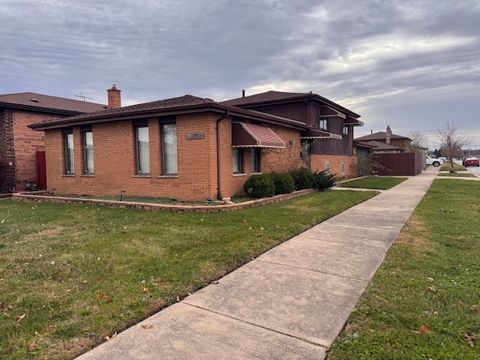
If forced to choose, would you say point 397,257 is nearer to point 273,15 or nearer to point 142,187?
point 142,187

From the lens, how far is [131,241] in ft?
21.5

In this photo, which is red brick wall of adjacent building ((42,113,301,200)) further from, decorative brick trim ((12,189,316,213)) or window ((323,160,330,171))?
window ((323,160,330,171))

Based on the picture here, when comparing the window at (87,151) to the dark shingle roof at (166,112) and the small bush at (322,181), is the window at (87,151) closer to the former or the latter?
the dark shingle roof at (166,112)

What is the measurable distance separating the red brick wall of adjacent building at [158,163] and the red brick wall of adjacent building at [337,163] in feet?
14.1

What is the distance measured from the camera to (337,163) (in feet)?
78.8

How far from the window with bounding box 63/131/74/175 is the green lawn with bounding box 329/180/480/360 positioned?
1344 centimetres

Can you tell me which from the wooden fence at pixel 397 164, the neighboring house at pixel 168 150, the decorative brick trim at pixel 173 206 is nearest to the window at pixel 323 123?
the neighboring house at pixel 168 150

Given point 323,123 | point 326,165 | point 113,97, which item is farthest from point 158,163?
point 326,165

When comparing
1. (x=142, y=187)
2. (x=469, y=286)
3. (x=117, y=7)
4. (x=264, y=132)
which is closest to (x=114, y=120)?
(x=142, y=187)

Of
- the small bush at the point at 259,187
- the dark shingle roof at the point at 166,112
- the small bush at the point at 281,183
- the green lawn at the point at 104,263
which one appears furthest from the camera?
the small bush at the point at 281,183

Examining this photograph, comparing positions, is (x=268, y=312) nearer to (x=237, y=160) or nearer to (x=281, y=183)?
(x=237, y=160)

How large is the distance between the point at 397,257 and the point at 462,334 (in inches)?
95.4

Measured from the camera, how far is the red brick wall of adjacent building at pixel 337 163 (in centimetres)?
2020

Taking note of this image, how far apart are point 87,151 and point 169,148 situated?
4502mm
